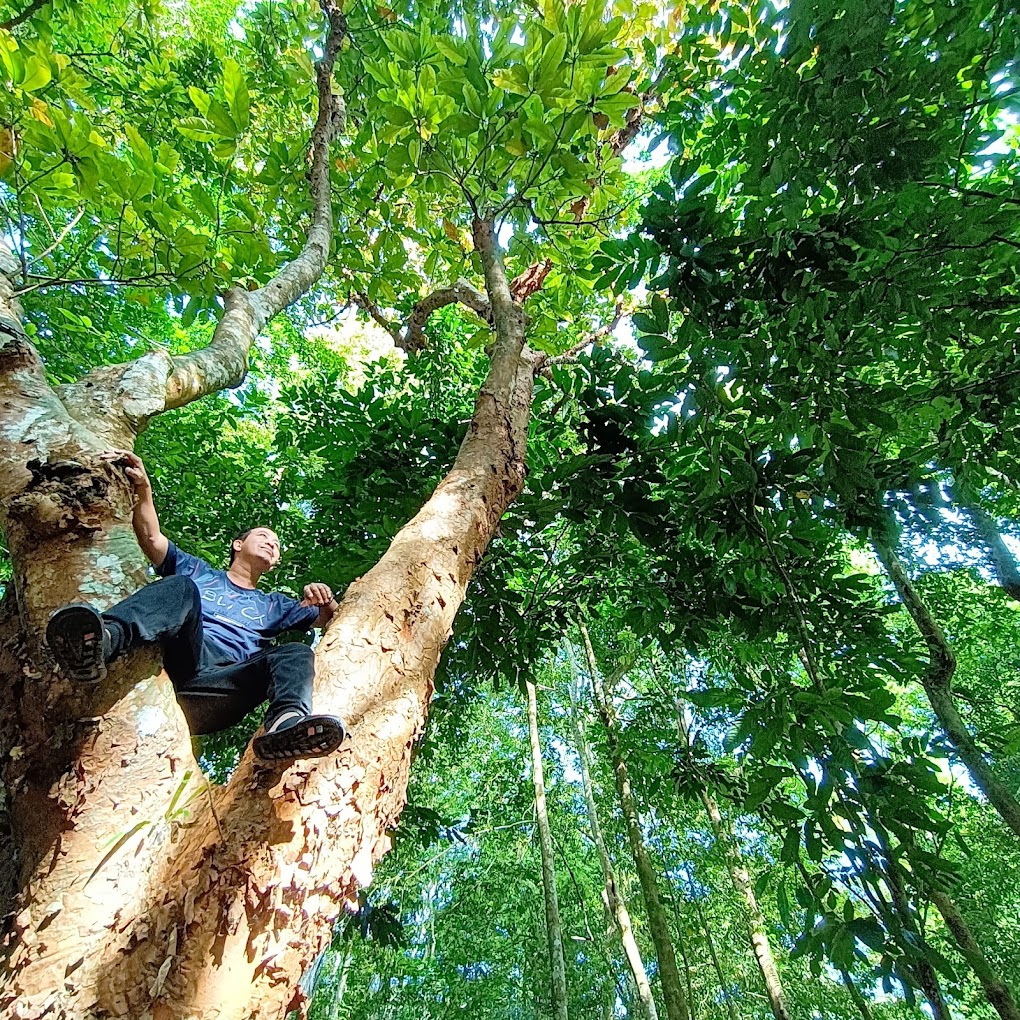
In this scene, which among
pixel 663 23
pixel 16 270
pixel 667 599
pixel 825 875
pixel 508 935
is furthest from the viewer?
pixel 508 935

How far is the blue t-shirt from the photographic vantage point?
1944 mm

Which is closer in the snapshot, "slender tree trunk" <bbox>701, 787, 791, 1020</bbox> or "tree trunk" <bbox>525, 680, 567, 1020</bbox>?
"slender tree trunk" <bbox>701, 787, 791, 1020</bbox>

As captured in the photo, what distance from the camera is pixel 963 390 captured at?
2.23 metres

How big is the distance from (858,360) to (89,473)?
2622 millimetres

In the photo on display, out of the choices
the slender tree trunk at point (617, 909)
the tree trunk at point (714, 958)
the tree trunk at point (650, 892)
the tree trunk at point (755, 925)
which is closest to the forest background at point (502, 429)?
the tree trunk at point (650, 892)

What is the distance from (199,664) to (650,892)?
696 centimetres

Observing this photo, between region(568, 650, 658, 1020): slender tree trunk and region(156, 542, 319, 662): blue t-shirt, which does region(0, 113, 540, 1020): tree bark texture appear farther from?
region(568, 650, 658, 1020): slender tree trunk

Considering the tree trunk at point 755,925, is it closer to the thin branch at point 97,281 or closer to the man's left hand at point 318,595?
the man's left hand at point 318,595

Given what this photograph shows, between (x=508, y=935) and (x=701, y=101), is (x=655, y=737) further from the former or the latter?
(x=508, y=935)

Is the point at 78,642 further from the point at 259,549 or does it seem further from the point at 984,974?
the point at 984,974

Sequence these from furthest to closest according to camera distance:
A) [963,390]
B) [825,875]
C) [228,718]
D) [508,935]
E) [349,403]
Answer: [508,935], [349,403], [963,390], [825,875], [228,718]

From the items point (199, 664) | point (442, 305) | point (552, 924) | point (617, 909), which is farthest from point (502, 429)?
point (552, 924)

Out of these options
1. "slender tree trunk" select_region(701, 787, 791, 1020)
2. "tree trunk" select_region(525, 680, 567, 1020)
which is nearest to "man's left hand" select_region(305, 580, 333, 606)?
"slender tree trunk" select_region(701, 787, 791, 1020)

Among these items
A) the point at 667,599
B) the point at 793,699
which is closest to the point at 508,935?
the point at 667,599
